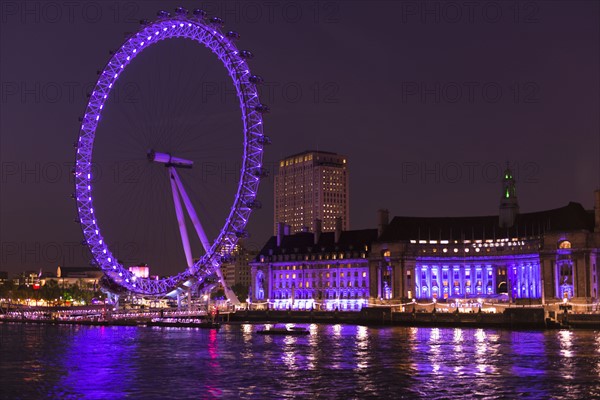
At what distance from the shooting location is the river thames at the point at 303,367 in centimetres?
5594

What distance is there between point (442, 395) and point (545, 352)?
3222 cm

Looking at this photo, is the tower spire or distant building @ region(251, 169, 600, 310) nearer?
distant building @ region(251, 169, 600, 310)

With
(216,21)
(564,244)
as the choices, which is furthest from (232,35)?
(564,244)

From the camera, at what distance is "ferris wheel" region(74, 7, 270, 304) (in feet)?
358

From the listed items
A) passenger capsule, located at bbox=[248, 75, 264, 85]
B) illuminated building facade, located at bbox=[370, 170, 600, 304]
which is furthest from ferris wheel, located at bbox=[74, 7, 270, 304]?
illuminated building facade, located at bbox=[370, 170, 600, 304]

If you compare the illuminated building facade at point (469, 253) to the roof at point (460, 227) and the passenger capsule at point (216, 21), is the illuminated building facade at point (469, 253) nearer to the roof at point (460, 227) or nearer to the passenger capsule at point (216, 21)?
the roof at point (460, 227)

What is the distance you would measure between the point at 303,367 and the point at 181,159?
5518 cm

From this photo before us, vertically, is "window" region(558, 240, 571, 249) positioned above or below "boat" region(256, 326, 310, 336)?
above

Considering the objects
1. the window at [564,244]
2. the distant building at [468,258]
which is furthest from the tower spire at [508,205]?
the window at [564,244]

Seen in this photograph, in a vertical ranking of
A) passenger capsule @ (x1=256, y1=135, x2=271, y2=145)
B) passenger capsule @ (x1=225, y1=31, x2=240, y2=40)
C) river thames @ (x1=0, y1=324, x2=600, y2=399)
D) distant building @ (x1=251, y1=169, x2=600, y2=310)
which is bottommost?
river thames @ (x1=0, y1=324, x2=600, y2=399)

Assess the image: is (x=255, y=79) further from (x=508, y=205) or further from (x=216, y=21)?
(x=508, y=205)

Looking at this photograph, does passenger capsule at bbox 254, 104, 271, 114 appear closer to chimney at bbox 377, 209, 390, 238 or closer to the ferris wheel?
the ferris wheel

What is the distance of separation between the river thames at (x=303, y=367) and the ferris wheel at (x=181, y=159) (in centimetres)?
2023

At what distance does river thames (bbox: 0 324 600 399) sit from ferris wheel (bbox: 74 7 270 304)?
20226 mm
